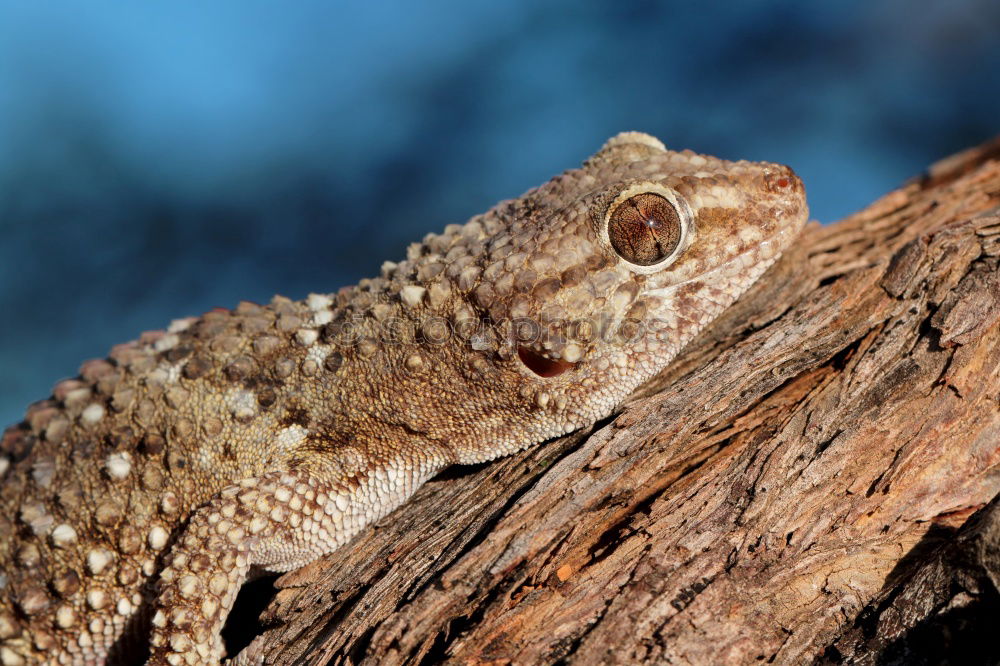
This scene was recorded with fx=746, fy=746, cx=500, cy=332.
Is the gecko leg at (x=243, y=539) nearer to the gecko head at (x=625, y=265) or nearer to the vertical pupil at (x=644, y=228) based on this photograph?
the gecko head at (x=625, y=265)

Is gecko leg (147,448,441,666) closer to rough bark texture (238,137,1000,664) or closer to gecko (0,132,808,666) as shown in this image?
gecko (0,132,808,666)

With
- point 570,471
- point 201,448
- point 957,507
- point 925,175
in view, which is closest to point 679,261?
point 570,471

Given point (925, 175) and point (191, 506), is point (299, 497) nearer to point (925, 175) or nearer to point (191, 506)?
point (191, 506)

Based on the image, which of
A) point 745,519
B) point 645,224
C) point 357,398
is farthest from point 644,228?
point 357,398

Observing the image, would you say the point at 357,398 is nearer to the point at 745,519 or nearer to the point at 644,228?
the point at 644,228

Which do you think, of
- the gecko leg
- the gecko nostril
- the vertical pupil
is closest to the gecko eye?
the vertical pupil
